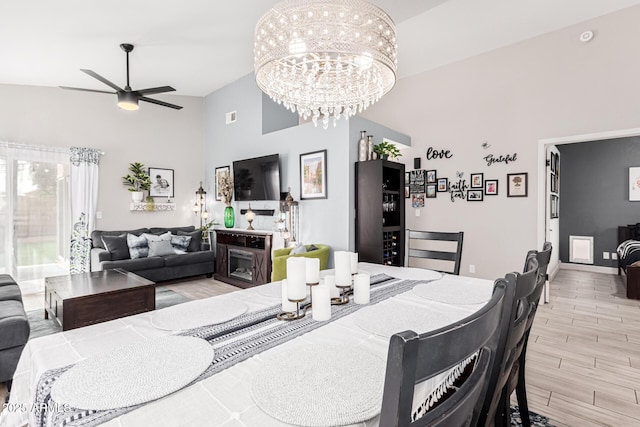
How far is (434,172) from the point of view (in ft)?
16.6

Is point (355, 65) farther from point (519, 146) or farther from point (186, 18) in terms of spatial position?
point (519, 146)

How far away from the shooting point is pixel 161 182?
593 cm

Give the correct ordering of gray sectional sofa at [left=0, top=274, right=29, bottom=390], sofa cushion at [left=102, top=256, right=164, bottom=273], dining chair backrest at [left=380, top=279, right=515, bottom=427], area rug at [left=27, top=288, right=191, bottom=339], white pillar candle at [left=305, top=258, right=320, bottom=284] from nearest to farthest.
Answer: dining chair backrest at [left=380, top=279, right=515, bottom=427], white pillar candle at [left=305, top=258, right=320, bottom=284], gray sectional sofa at [left=0, top=274, right=29, bottom=390], area rug at [left=27, top=288, right=191, bottom=339], sofa cushion at [left=102, top=256, right=164, bottom=273]

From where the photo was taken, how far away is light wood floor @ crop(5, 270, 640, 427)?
1934 mm

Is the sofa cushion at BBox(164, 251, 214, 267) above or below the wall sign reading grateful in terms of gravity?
below

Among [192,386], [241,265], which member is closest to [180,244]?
[241,265]

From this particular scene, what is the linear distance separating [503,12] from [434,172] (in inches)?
84.8

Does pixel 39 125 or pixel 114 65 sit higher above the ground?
pixel 114 65

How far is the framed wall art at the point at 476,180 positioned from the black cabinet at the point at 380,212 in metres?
1.17

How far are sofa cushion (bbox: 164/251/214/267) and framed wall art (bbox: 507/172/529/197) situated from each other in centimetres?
463

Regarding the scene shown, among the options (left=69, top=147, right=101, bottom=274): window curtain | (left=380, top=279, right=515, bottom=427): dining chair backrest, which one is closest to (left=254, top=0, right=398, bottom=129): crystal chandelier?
(left=380, top=279, right=515, bottom=427): dining chair backrest

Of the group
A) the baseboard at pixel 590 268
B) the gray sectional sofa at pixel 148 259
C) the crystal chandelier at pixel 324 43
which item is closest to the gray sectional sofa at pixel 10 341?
the crystal chandelier at pixel 324 43

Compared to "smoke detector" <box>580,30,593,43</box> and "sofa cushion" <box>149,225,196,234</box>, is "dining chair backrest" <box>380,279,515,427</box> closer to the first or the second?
"smoke detector" <box>580,30,593,43</box>

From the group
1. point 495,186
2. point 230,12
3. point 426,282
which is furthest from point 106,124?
point 495,186
